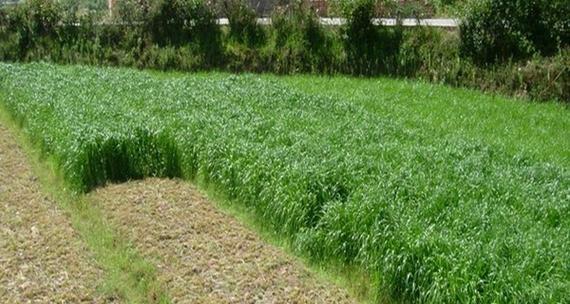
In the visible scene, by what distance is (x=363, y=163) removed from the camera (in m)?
6.90

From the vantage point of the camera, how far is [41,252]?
253 inches

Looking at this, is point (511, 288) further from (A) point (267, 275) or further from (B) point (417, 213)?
(A) point (267, 275)

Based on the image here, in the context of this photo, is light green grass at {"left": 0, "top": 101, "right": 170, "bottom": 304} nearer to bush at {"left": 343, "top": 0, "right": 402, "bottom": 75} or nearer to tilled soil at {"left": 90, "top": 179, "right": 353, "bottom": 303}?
tilled soil at {"left": 90, "top": 179, "right": 353, "bottom": 303}

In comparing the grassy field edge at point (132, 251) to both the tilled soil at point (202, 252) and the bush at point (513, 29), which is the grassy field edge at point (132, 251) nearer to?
the tilled soil at point (202, 252)

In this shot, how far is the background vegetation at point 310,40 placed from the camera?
49.2ft

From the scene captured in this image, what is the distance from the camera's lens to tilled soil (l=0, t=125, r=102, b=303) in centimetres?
568

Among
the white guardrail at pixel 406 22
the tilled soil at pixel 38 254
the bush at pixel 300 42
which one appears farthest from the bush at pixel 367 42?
the tilled soil at pixel 38 254

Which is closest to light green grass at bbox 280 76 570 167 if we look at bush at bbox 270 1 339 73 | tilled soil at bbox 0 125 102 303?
bush at bbox 270 1 339 73

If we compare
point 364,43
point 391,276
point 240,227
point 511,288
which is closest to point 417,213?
point 391,276

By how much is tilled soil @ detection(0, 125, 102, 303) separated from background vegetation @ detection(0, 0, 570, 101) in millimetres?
9798

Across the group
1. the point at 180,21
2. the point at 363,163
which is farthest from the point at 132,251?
the point at 180,21

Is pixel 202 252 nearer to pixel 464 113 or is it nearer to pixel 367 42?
pixel 464 113

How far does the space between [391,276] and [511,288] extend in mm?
1041

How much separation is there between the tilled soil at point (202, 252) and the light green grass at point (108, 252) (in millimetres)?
100
